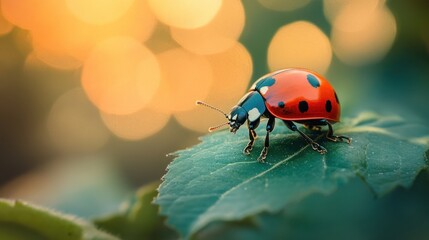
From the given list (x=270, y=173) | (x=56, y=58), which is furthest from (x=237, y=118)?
(x=56, y=58)

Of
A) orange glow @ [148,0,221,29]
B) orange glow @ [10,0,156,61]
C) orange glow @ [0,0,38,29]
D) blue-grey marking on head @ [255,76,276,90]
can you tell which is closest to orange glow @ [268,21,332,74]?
blue-grey marking on head @ [255,76,276,90]

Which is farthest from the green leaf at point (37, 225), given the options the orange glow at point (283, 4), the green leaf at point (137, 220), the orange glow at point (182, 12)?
the orange glow at point (182, 12)

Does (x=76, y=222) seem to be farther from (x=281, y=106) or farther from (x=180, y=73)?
(x=180, y=73)

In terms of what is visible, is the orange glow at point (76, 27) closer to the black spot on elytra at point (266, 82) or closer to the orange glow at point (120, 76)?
the orange glow at point (120, 76)

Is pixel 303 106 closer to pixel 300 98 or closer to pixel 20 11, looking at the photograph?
pixel 300 98

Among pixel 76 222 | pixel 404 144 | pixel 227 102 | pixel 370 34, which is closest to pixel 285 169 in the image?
pixel 404 144
